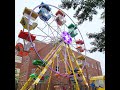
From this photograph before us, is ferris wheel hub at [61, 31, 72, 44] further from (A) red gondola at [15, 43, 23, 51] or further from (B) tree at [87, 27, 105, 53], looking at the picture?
(B) tree at [87, 27, 105, 53]

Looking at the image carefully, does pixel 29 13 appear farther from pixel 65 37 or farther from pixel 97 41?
pixel 97 41

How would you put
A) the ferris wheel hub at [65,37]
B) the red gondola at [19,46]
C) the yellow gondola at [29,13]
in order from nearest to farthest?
the yellow gondola at [29,13] < the red gondola at [19,46] < the ferris wheel hub at [65,37]

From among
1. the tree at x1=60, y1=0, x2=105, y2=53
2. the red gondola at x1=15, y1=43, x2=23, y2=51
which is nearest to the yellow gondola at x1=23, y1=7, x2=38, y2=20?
the red gondola at x1=15, y1=43, x2=23, y2=51

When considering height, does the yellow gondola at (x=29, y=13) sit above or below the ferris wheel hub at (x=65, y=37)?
above

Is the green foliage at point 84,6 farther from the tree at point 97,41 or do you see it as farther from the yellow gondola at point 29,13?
the yellow gondola at point 29,13

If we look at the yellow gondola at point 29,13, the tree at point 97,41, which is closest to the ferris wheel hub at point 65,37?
the yellow gondola at point 29,13

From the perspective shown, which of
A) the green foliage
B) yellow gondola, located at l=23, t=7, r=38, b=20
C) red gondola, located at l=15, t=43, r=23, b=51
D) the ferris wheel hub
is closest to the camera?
the green foliage

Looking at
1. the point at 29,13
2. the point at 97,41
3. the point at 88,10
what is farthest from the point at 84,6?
the point at 29,13
